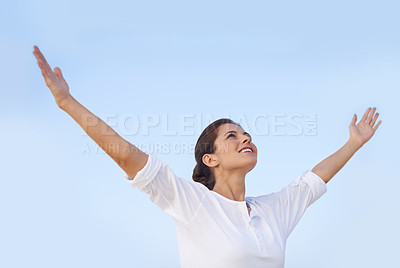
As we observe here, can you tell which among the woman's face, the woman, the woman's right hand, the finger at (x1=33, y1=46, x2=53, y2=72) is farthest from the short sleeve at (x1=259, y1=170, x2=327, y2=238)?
the finger at (x1=33, y1=46, x2=53, y2=72)

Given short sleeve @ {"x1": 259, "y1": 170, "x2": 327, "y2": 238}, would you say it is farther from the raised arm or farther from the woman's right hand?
the woman's right hand

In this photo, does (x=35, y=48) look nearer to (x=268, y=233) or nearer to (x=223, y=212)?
(x=223, y=212)

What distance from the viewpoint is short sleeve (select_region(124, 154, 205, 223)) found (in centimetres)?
258

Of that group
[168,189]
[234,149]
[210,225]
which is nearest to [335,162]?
[234,149]

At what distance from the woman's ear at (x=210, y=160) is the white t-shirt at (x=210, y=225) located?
1.28ft

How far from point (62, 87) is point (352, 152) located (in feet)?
8.11

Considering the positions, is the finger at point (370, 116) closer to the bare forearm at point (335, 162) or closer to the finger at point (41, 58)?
the bare forearm at point (335, 162)

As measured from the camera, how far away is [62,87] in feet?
8.27

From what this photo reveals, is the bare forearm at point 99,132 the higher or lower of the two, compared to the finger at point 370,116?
lower

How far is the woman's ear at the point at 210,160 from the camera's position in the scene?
11.5 ft

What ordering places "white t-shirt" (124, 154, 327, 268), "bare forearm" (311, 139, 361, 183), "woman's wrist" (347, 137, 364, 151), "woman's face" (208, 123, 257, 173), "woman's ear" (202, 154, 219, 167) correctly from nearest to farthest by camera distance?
"white t-shirt" (124, 154, 327, 268) < "woman's face" (208, 123, 257, 173) < "woman's ear" (202, 154, 219, 167) < "bare forearm" (311, 139, 361, 183) < "woman's wrist" (347, 137, 364, 151)

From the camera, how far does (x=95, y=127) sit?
2.44 m

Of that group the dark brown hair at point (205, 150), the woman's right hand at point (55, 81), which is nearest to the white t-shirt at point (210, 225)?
the dark brown hair at point (205, 150)

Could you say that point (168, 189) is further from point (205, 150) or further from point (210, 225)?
point (205, 150)
